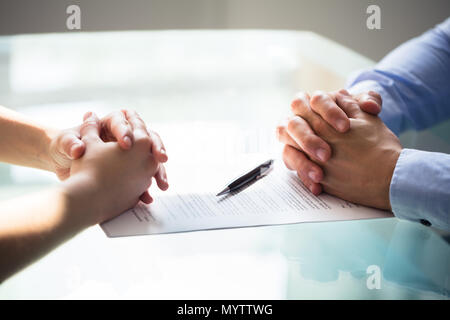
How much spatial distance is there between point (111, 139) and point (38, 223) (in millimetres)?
320

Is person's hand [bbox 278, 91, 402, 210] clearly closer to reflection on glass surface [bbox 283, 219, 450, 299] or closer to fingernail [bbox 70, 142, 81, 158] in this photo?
reflection on glass surface [bbox 283, 219, 450, 299]

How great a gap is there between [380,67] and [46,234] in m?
1.02

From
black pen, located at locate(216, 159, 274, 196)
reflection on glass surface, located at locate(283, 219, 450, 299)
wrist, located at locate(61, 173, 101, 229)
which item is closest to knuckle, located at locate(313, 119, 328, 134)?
black pen, located at locate(216, 159, 274, 196)

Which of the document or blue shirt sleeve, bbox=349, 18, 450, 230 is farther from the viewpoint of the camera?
blue shirt sleeve, bbox=349, 18, 450, 230

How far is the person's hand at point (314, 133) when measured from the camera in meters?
0.97

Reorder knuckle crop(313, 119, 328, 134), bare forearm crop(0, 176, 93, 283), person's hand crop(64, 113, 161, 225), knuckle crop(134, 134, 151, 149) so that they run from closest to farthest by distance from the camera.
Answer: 1. bare forearm crop(0, 176, 93, 283)
2. person's hand crop(64, 113, 161, 225)
3. knuckle crop(134, 134, 151, 149)
4. knuckle crop(313, 119, 328, 134)

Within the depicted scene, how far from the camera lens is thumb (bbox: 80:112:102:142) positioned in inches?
36.1

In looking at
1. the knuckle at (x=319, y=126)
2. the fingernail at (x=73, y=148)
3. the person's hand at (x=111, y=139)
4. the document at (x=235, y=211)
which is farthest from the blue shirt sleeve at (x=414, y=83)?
the fingernail at (x=73, y=148)

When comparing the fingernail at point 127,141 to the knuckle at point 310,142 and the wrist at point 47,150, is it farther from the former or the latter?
the knuckle at point 310,142

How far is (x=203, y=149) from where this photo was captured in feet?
3.81

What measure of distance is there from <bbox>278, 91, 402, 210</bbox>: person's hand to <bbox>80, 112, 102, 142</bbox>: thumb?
0.38 meters

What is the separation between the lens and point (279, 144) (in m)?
1.18

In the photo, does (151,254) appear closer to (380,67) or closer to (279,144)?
(279,144)
